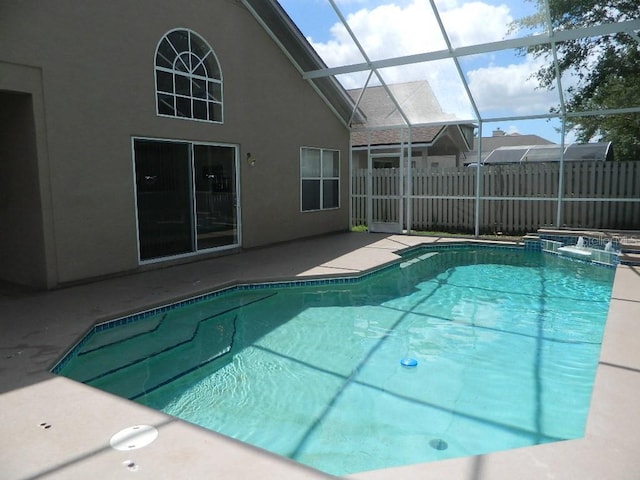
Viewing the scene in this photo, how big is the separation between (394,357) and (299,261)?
3997 mm

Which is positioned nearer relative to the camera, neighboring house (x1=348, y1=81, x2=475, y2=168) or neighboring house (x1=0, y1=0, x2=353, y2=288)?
neighboring house (x1=0, y1=0, x2=353, y2=288)

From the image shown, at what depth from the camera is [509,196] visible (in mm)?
13039

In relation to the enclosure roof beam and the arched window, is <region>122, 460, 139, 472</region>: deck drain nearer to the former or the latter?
the arched window

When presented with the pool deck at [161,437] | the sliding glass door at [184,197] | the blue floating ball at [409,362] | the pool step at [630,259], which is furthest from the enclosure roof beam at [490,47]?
the blue floating ball at [409,362]

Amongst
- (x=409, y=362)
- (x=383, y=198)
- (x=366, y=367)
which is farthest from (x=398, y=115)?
(x=366, y=367)

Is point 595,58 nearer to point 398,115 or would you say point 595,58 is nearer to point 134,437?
point 398,115

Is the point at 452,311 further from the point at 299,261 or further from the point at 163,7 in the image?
the point at 163,7

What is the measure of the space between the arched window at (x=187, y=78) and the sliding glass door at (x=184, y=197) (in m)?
0.63

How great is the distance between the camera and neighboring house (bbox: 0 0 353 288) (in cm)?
619

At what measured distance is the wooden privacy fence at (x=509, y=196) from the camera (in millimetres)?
11586

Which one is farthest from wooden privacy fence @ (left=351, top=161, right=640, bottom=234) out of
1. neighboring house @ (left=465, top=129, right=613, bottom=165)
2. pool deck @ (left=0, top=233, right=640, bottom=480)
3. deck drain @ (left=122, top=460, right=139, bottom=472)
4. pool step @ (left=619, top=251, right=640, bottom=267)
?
deck drain @ (left=122, top=460, right=139, bottom=472)

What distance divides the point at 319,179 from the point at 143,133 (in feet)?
18.7

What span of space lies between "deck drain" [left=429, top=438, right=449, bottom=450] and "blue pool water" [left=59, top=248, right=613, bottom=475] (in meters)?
0.01

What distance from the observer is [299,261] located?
337 inches
